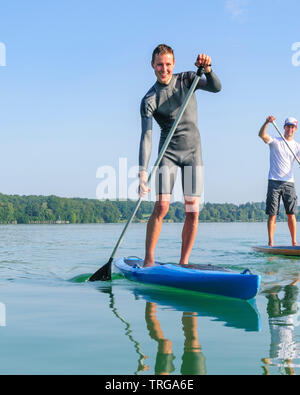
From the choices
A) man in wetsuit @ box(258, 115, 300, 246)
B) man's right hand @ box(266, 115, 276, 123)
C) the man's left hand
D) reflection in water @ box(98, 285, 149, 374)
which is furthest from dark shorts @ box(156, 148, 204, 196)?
man in wetsuit @ box(258, 115, 300, 246)

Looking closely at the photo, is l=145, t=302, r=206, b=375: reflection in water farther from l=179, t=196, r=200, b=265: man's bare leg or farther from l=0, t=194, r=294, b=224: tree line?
l=0, t=194, r=294, b=224: tree line

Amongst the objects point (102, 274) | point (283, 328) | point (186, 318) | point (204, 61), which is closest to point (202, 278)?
point (186, 318)

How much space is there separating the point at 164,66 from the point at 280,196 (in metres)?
4.85

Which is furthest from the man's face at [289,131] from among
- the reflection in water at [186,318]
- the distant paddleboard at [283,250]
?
the reflection in water at [186,318]

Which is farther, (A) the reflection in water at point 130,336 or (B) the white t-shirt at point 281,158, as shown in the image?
(B) the white t-shirt at point 281,158

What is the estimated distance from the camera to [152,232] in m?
5.33

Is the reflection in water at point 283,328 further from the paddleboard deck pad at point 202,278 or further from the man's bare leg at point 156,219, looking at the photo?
the man's bare leg at point 156,219

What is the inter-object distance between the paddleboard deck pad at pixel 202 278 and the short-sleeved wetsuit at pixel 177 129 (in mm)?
913

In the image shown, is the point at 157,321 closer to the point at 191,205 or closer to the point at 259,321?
the point at 259,321

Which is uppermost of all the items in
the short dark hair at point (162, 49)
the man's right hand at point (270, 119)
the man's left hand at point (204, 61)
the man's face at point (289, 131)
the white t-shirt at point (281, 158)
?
the short dark hair at point (162, 49)

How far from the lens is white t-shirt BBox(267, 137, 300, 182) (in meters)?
9.07

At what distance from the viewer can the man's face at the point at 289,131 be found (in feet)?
29.8
